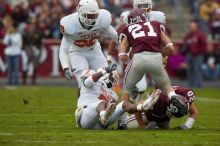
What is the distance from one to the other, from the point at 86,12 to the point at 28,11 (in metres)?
13.3

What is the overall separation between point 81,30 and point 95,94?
99 centimetres

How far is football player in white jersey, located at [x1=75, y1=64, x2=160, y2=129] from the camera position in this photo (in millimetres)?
9617

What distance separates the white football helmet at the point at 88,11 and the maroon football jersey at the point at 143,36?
758 mm

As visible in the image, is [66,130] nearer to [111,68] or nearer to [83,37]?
[111,68]

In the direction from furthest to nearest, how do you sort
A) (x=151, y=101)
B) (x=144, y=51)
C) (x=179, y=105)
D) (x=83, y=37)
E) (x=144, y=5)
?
(x=144, y=5), (x=83, y=37), (x=144, y=51), (x=179, y=105), (x=151, y=101)

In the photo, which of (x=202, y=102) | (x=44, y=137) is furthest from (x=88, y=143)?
(x=202, y=102)

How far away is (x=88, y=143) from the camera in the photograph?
27.8 ft

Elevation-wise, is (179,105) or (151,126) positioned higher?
(179,105)

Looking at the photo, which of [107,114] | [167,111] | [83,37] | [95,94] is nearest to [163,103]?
[167,111]

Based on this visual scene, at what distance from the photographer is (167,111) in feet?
32.5

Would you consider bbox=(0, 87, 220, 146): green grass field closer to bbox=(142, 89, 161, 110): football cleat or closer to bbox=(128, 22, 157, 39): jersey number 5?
bbox=(142, 89, 161, 110): football cleat

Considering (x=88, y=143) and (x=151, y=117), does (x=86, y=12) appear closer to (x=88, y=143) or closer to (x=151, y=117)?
(x=151, y=117)

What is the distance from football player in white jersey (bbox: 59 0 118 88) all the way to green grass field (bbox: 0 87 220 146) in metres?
0.82

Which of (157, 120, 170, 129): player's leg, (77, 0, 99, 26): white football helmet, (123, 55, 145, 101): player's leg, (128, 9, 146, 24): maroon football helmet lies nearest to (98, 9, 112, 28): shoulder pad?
(77, 0, 99, 26): white football helmet
